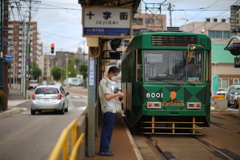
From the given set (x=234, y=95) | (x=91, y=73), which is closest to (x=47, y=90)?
(x=91, y=73)

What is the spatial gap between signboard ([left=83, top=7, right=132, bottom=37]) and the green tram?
13.1ft

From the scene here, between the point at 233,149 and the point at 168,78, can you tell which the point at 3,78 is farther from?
the point at 233,149

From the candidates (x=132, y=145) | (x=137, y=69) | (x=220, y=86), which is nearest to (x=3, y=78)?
(x=137, y=69)

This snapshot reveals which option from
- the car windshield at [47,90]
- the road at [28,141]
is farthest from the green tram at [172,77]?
the car windshield at [47,90]

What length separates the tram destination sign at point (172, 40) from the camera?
38.0ft

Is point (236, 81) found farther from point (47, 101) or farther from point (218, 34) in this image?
point (47, 101)

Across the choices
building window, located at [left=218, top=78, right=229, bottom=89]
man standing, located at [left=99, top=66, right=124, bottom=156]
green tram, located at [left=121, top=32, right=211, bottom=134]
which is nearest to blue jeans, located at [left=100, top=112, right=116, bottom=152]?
man standing, located at [left=99, top=66, right=124, bottom=156]

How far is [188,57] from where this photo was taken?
1148 cm

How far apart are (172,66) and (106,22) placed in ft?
14.8

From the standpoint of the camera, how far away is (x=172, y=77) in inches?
453

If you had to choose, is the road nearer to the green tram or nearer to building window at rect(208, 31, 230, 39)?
Answer: the green tram

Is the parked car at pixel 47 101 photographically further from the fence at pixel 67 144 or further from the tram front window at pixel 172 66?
the fence at pixel 67 144

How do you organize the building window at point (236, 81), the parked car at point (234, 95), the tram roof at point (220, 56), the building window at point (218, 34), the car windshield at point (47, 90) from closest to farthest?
the car windshield at point (47, 90) < the parked car at point (234, 95) < the building window at point (236, 81) < the tram roof at point (220, 56) < the building window at point (218, 34)

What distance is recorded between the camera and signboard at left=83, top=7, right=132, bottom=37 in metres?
7.50
